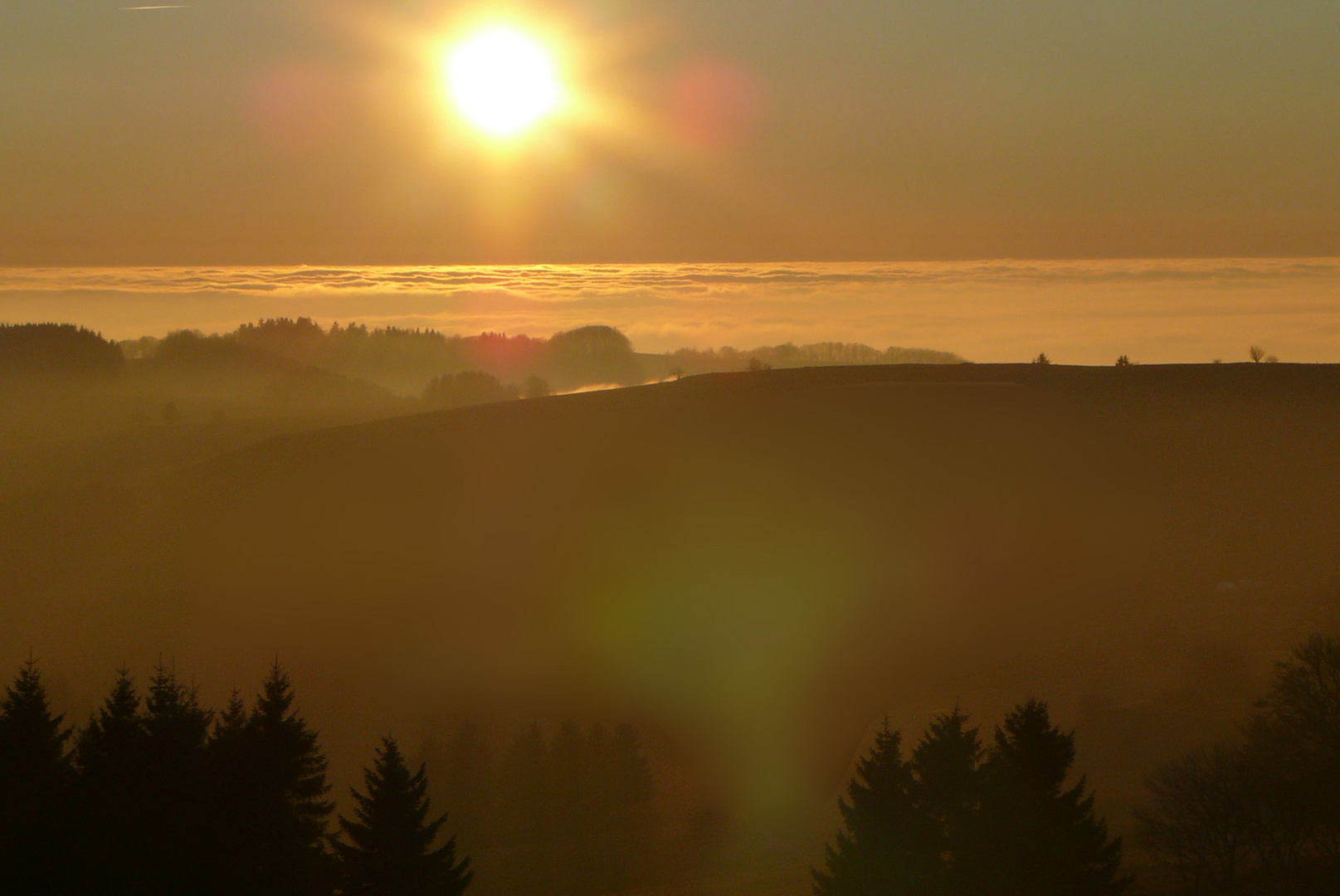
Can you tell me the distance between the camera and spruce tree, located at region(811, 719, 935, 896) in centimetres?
2795

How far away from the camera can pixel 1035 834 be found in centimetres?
2802

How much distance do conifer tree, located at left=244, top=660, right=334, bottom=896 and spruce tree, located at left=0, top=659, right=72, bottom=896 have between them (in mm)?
3763

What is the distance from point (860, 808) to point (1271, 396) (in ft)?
248

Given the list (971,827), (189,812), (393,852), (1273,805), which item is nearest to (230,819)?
(189,812)

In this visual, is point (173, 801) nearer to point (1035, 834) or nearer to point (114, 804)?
point (114, 804)

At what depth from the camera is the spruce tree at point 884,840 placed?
2795cm

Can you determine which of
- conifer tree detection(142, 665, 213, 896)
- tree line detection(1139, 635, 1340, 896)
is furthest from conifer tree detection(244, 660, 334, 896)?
tree line detection(1139, 635, 1340, 896)

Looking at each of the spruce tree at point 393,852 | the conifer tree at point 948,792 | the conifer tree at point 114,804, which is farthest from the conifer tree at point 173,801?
the conifer tree at point 948,792

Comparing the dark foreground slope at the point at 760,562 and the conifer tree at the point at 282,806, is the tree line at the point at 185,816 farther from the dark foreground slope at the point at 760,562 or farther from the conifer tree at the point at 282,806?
the dark foreground slope at the point at 760,562

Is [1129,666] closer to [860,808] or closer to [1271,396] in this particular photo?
[860,808]

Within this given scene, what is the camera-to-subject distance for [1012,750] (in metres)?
29.0

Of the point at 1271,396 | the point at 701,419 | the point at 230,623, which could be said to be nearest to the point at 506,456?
the point at 701,419

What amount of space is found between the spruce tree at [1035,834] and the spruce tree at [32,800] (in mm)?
20566

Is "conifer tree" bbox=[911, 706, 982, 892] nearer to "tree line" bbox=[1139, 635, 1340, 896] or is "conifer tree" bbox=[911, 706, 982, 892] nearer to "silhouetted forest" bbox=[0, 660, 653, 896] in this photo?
"tree line" bbox=[1139, 635, 1340, 896]
